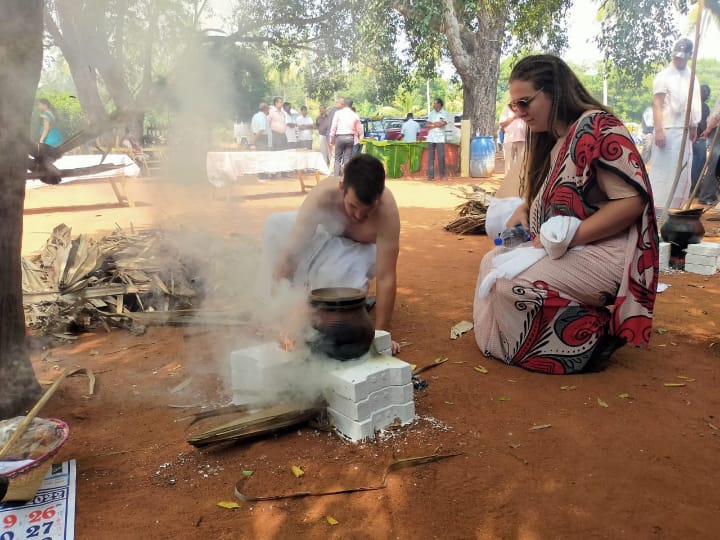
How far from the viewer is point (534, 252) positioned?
2941 mm

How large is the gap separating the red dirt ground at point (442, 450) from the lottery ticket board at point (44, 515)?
47mm

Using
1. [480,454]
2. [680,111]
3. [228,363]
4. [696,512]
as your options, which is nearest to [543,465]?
[480,454]

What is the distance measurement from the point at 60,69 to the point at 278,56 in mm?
1860

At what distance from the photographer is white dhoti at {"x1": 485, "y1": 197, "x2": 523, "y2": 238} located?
12.4 ft

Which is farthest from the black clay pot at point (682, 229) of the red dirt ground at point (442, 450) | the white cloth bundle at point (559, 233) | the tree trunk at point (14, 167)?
the tree trunk at point (14, 167)

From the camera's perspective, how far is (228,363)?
3.17 m

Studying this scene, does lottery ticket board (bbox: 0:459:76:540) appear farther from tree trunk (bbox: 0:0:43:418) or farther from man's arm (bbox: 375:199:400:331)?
man's arm (bbox: 375:199:400:331)

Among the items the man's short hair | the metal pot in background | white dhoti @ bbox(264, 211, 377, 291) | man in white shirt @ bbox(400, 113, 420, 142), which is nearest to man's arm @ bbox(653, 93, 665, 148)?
the metal pot in background

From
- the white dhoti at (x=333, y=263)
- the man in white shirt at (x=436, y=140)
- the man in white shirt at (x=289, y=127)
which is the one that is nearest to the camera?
the white dhoti at (x=333, y=263)

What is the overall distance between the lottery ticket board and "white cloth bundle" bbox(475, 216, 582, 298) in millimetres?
2196

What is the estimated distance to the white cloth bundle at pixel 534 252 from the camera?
9.04ft

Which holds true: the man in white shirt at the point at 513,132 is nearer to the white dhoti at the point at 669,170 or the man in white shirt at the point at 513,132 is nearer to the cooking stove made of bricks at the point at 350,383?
the white dhoti at the point at 669,170

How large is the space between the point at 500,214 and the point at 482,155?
432 inches

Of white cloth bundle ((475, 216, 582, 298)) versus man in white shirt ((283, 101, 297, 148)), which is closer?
white cloth bundle ((475, 216, 582, 298))
